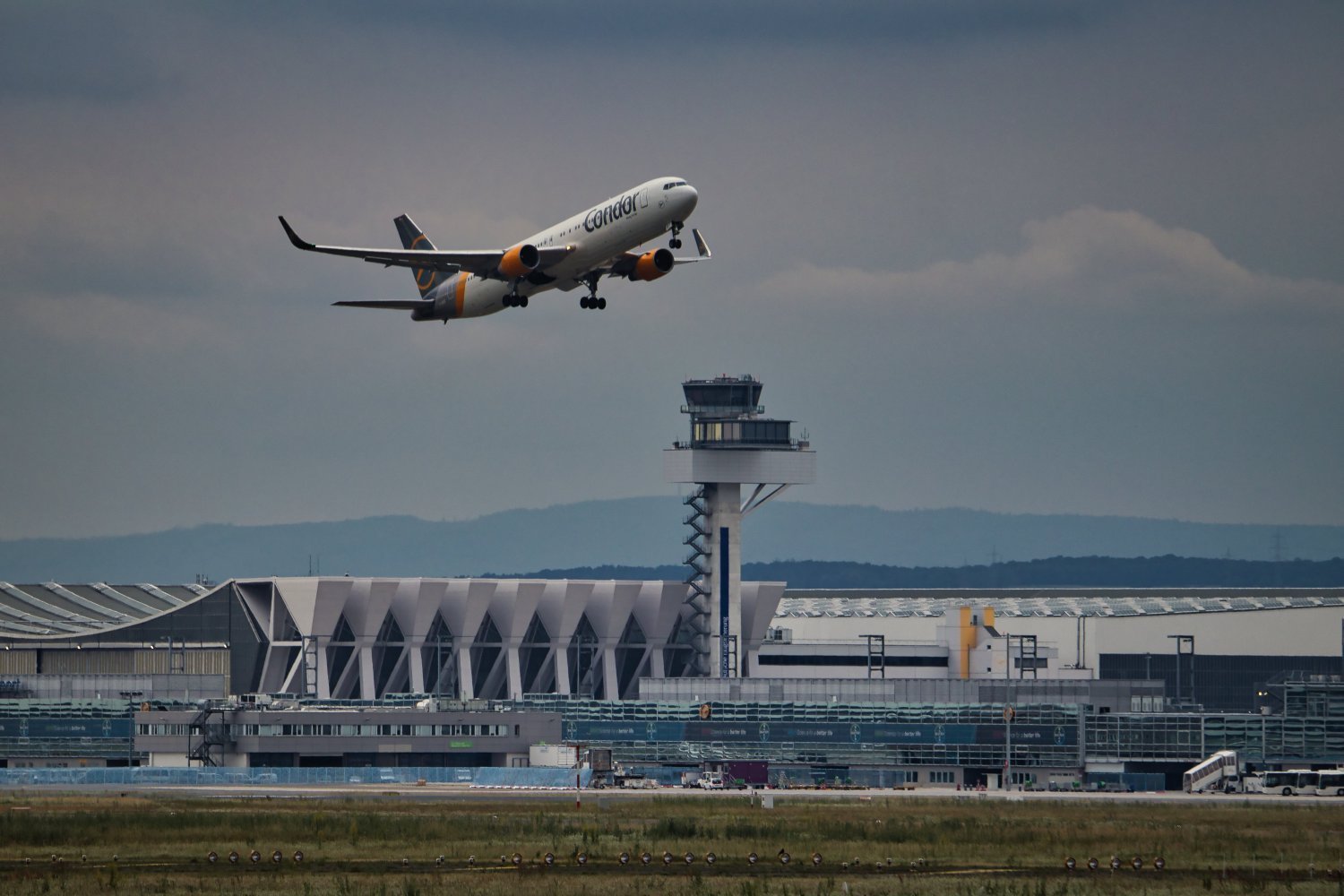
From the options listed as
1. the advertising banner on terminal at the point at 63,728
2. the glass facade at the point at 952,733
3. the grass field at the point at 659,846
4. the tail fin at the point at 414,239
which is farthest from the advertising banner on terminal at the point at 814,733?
the tail fin at the point at 414,239

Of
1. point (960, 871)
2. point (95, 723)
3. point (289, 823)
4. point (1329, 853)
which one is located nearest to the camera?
point (960, 871)

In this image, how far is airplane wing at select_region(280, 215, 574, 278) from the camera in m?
95.9

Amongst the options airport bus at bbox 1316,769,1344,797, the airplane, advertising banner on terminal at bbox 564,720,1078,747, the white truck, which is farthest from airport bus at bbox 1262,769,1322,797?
the airplane

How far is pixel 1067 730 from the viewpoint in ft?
512

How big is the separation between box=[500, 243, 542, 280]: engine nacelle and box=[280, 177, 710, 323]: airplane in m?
0.04

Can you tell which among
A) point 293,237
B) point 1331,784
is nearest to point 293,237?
point 293,237

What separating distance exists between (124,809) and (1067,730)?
7537 centimetres

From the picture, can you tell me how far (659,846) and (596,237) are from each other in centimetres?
2683

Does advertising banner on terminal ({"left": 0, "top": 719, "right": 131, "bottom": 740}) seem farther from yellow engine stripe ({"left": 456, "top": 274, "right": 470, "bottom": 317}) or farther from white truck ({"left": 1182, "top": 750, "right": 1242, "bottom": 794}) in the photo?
→ white truck ({"left": 1182, "top": 750, "right": 1242, "bottom": 794})

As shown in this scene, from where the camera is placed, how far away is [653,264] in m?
97.3

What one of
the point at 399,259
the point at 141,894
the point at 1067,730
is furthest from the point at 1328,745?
the point at 141,894

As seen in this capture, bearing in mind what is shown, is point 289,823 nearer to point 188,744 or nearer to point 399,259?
point 399,259

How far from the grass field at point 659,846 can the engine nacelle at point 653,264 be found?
2401 centimetres

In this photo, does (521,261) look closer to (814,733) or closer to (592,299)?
(592,299)
